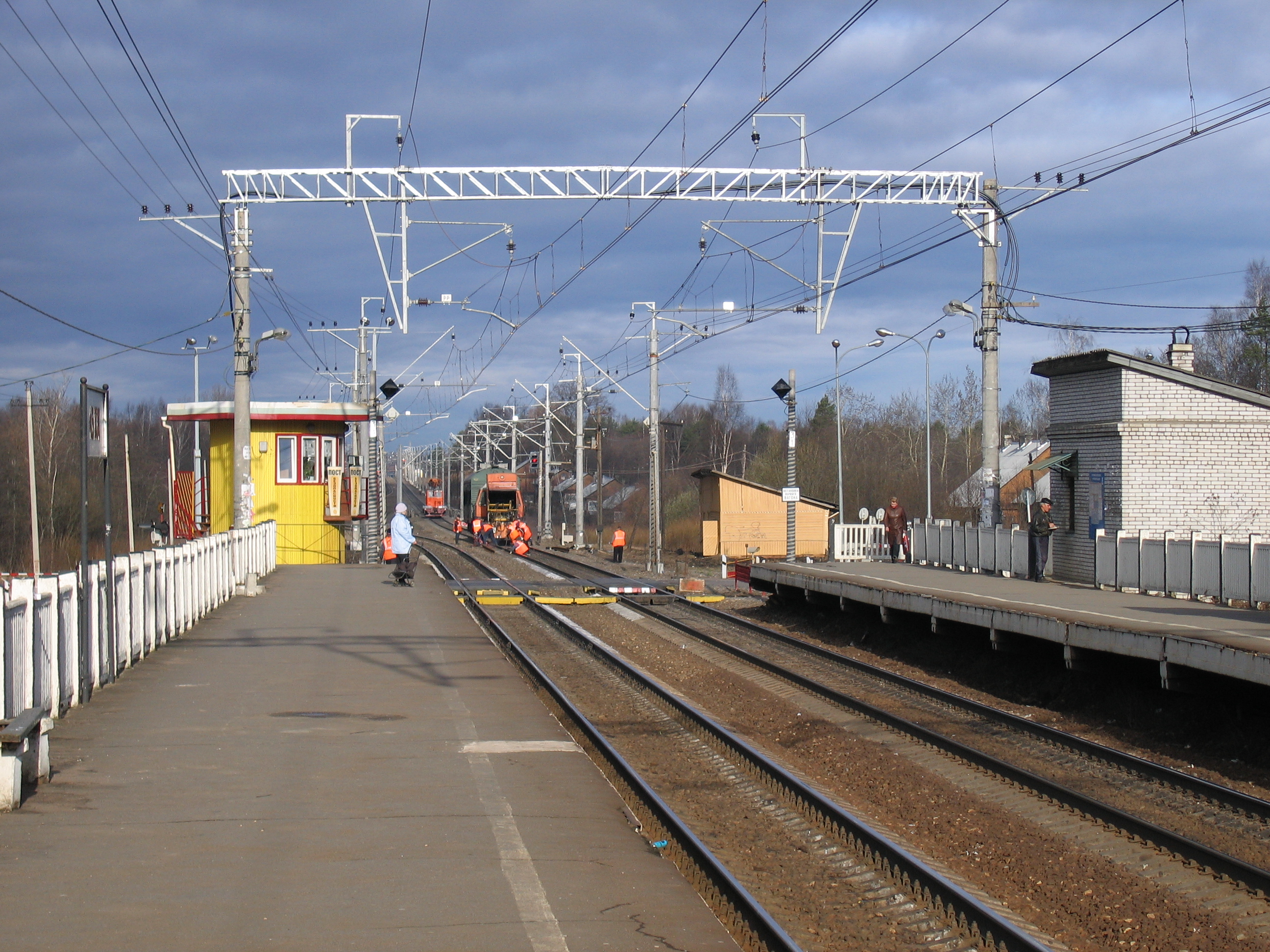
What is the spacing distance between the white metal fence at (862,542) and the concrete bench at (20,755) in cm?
2712

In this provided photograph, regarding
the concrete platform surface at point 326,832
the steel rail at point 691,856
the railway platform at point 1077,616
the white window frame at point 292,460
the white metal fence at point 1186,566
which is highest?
the white window frame at point 292,460

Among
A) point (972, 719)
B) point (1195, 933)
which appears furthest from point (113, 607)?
point (1195, 933)

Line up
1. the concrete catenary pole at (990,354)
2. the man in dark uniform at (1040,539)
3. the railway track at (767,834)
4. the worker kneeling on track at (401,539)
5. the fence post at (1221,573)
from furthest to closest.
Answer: the worker kneeling on track at (401,539) < the concrete catenary pole at (990,354) < the man in dark uniform at (1040,539) < the fence post at (1221,573) < the railway track at (767,834)

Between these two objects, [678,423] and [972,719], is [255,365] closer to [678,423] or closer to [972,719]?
[972,719]

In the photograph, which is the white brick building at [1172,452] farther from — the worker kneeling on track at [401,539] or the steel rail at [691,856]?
the worker kneeling on track at [401,539]

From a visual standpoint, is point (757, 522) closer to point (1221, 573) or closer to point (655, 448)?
point (655, 448)

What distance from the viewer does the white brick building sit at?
788 inches

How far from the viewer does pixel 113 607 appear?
11.9 m

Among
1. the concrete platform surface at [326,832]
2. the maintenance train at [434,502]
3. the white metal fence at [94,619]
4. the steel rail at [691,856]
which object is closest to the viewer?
the concrete platform surface at [326,832]

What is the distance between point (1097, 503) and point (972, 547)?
4621 mm

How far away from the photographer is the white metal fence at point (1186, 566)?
637 inches

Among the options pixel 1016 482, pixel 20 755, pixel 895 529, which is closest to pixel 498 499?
pixel 1016 482

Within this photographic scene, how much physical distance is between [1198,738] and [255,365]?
19628 millimetres

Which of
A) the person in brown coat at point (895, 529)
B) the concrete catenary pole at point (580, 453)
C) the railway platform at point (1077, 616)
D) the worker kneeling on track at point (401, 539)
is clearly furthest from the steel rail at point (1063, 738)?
the concrete catenary pole at point (580, 453)
